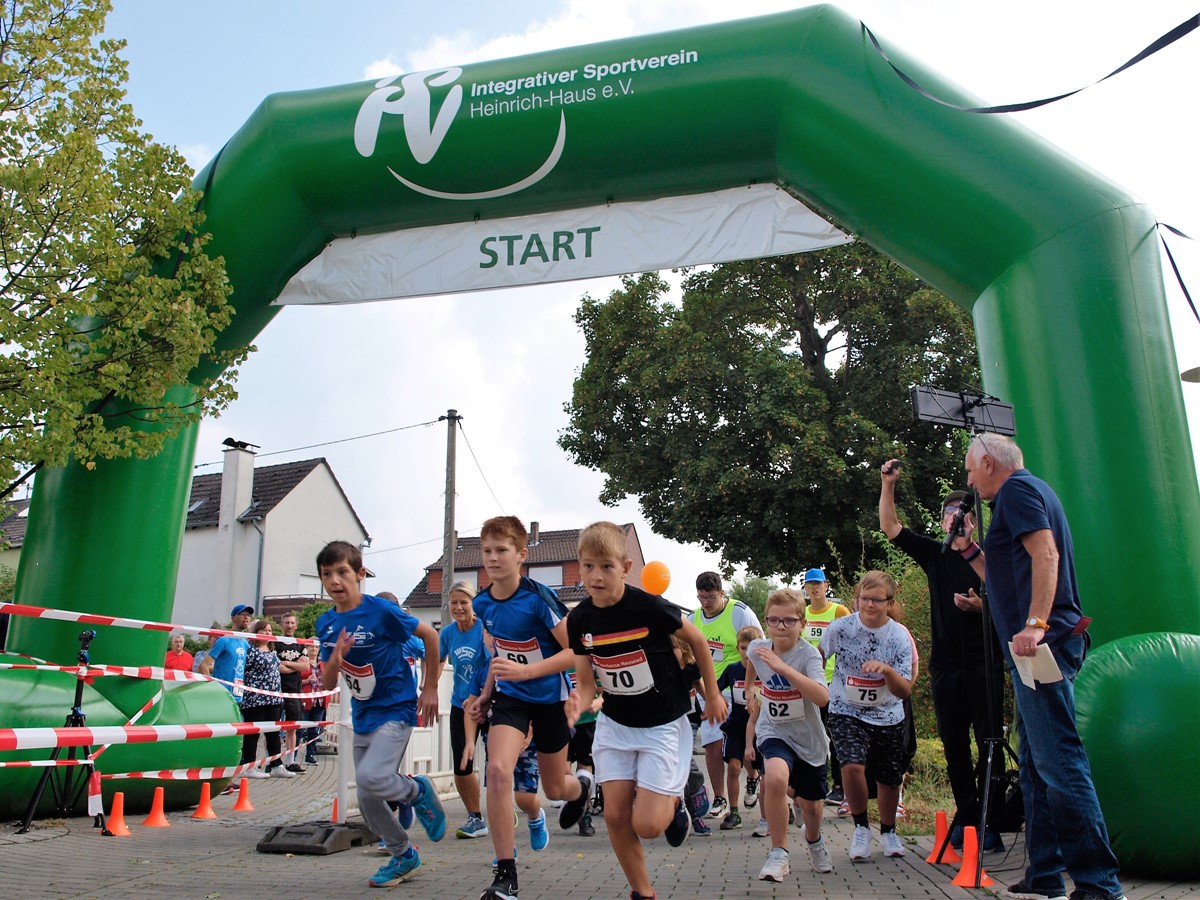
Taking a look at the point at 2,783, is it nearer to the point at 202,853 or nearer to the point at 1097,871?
the point at 202,853

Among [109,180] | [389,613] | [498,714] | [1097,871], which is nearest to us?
[1097,871]

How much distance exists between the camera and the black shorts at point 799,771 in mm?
5812

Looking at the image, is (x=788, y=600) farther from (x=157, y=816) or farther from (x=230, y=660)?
(x=230, y=660)

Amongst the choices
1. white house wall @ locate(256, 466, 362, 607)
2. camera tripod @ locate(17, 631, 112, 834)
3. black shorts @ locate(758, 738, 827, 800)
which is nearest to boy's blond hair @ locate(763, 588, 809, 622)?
black shorts @ locate(758, 738, 827, 800)

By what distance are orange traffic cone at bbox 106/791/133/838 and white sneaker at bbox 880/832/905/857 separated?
5.18 metres

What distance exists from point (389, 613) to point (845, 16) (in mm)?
5440

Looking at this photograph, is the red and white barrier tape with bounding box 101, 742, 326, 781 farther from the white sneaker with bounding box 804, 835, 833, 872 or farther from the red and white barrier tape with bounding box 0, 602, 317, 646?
the white sneaker with bounding box 804, 835, 833, 872

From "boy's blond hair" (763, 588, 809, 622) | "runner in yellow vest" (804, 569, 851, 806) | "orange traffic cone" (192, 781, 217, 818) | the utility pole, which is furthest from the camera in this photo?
the utility pole

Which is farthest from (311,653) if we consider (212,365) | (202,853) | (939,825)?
(939,825)

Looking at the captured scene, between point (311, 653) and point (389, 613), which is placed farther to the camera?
point (311, 653)

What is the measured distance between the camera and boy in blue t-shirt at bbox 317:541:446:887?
5539 millimetres

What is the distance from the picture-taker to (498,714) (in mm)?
5254

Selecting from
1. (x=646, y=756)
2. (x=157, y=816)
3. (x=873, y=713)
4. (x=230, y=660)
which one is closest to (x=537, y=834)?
(x=873, y=713)

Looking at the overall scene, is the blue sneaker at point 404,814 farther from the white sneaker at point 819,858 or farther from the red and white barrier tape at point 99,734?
the white sneaker at point 819,858
